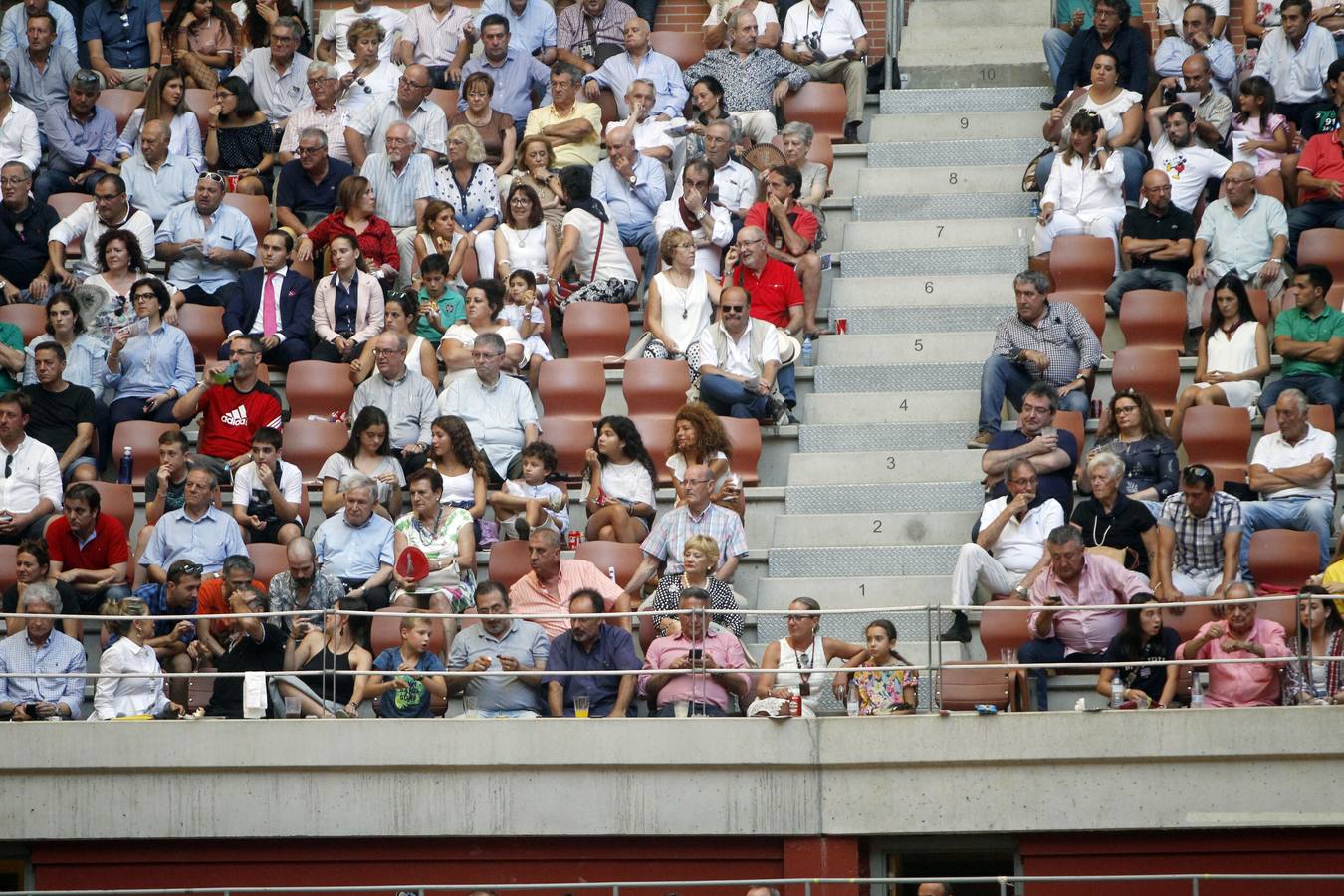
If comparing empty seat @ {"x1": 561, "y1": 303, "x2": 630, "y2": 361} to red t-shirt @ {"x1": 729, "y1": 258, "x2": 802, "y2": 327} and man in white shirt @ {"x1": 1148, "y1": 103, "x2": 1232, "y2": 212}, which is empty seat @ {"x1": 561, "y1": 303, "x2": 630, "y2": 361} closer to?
red t-shirt @ {"x1": 729, "y1": 258, "x2": 802, "y2": 327}

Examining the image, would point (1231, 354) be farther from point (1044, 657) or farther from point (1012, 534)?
point (1044, 657)

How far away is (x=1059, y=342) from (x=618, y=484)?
8.87 ft

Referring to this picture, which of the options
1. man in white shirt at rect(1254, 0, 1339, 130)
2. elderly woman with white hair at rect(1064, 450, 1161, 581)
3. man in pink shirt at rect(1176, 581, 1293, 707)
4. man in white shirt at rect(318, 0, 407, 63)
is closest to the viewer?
man in pink shirt at rect(1176, 581, 1293, 707)

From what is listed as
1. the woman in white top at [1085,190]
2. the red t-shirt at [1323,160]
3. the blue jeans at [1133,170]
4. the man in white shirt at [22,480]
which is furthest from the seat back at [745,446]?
the red t-shirt at [1323,160]

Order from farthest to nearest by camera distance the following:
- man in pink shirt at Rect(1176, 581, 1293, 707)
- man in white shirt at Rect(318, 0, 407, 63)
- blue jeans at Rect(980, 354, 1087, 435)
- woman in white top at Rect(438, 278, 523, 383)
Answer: man in white shirt at Rect(318, 0, 407, 63)
woman in white top at Rect(438, 278, 523, 383)
blue jeans at Rect(980, 354, 1087, 435)
man in pink shirt at Rect(1176, 581, 1293, 707)

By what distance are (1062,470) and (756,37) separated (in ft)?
16.2

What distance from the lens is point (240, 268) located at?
14438mm

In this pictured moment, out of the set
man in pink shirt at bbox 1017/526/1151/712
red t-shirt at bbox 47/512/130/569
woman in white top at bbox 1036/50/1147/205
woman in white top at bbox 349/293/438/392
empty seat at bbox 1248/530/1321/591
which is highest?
woman in white top at bbox 1036/50/1147/205

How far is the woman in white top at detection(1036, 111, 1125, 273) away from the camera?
1373cm

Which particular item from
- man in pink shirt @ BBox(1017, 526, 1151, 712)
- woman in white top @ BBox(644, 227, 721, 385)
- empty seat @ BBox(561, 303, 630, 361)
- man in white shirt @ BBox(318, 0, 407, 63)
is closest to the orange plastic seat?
woman in white top @ BBox(644, 227, 721, 385)

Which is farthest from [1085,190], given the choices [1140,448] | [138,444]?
[138,444]

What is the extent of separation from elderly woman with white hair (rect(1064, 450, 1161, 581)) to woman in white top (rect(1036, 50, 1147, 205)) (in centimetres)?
330

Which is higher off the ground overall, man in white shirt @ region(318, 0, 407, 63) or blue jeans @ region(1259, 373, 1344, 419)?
man in white shirt @ region(318, 0, 407, 63)

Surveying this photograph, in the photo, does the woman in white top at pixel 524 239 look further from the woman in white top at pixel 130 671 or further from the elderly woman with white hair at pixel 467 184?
the woman in white top at pixel 130 671
